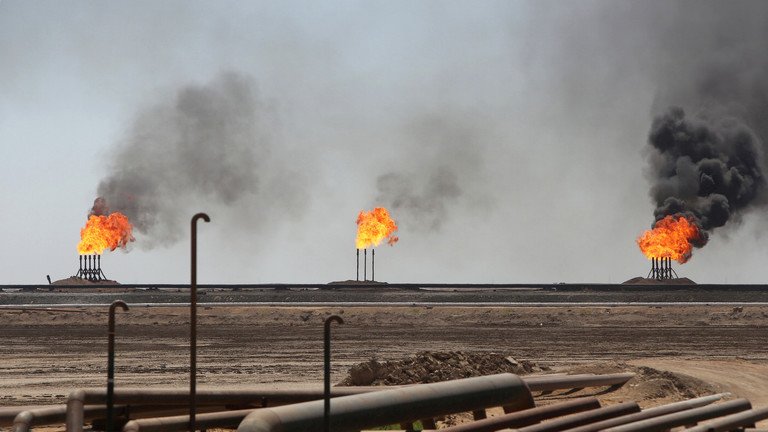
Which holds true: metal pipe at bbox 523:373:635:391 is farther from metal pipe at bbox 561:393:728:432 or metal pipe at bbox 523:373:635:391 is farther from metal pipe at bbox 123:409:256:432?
metal pipe at bbox 123:409:256:432

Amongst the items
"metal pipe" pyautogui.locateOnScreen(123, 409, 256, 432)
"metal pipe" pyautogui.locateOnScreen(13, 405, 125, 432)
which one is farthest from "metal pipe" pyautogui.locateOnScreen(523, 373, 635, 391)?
A: "metal pipe" pyautogui.locateOnScreen(13, 405, 125, 432)

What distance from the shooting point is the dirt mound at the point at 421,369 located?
2052cm

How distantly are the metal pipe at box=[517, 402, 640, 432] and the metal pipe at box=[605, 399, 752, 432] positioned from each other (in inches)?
A: 24.1

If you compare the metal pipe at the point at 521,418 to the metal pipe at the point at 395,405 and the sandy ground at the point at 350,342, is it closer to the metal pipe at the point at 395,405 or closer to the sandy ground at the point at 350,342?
the metal pipe at the point at 395,405

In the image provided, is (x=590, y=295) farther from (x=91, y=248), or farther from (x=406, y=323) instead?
(x=91, y=248)

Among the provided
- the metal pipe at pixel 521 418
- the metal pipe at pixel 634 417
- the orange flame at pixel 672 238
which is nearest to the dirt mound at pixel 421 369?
the metal pipe at pixel 521 418

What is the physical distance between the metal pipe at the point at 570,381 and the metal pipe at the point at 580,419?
123 inches

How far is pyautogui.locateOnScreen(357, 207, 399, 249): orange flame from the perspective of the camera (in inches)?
4279

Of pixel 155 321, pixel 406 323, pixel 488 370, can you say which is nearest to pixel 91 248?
pixel 155 321

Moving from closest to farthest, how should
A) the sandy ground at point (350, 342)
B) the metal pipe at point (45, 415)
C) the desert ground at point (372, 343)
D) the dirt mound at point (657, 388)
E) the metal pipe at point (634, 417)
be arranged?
the metal pipe at point (45, 415) → the metal pipe at point (634, 417) → the dirt mound at point (657, 388) → the desert ground at point (372, 343) → the sandy ground at point (350, 342)

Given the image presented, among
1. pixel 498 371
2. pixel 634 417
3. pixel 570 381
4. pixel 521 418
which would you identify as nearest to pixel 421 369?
pixel 498 371

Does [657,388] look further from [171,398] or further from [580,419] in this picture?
[171,398]

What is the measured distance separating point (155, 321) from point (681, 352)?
3333 cm

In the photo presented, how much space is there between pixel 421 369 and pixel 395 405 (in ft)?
36.4
